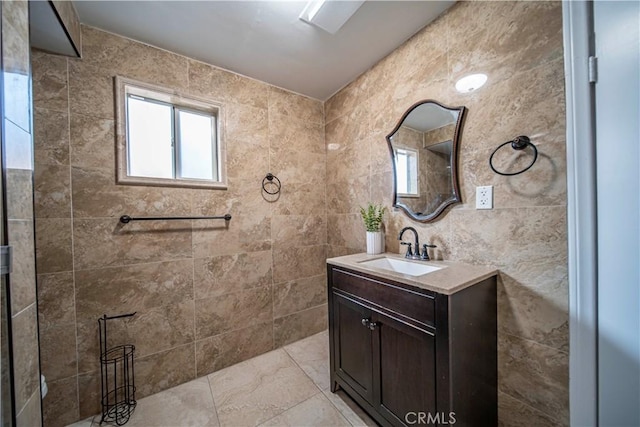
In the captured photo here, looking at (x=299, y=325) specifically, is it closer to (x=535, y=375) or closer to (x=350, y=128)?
(x=535, y=375)

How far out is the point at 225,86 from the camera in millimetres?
1856

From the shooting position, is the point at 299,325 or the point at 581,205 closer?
the point at 581,205

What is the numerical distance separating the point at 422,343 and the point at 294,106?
7.02 ft

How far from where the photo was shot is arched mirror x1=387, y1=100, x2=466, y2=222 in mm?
1360

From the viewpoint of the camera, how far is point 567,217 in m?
0.93

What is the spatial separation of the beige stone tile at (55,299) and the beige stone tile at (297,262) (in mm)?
1298

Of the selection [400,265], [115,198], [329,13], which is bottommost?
[400,265]

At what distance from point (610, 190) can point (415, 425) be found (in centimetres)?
124

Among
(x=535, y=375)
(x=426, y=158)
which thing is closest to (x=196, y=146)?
(x=426, y=158)

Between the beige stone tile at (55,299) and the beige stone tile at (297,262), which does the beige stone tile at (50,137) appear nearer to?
the beige stone tile at (55,299)

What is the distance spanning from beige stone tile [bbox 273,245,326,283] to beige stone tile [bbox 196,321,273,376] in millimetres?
450

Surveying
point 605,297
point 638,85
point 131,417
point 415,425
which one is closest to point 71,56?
point 131,417

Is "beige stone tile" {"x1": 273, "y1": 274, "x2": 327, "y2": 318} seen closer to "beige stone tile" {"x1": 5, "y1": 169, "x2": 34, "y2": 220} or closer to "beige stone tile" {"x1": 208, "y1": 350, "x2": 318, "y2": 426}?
"beige stone tile" {"x1": 208, "y1": 350, "x2": 318, "y2": 426}

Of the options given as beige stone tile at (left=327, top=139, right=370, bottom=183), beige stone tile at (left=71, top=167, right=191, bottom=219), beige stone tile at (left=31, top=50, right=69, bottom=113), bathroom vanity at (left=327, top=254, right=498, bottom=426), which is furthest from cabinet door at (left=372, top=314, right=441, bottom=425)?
beige stone tile at (left=31, top=50, right=69, bottom=113)
